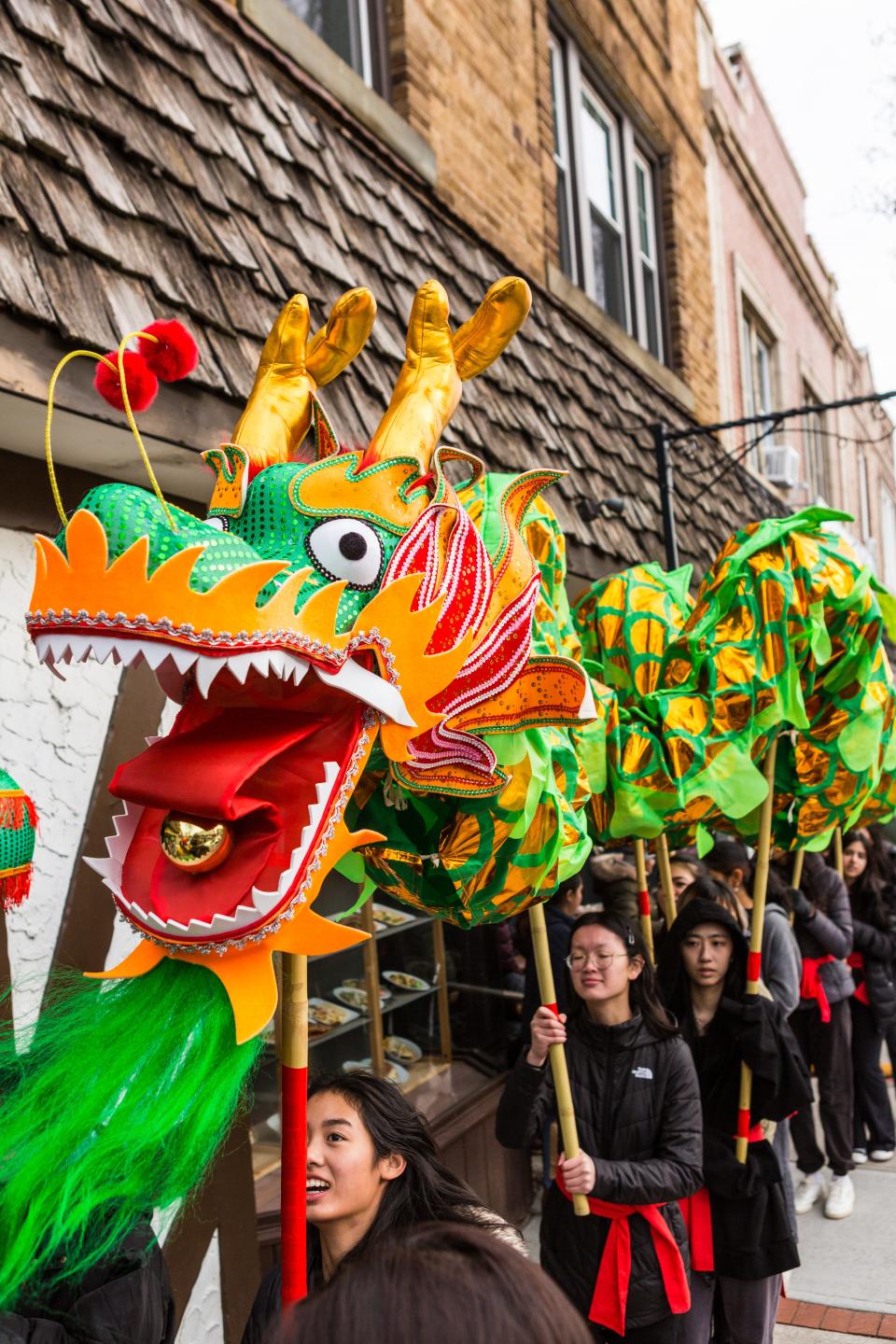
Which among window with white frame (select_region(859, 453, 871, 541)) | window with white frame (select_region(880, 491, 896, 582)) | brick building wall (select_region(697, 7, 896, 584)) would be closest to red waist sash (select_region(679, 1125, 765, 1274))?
brick building wall (select_region(697, 7, 896, 584))

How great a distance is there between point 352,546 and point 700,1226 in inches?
93.0

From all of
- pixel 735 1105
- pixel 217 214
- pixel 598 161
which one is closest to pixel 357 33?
pixel 217 214

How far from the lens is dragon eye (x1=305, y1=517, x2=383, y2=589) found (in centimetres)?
147

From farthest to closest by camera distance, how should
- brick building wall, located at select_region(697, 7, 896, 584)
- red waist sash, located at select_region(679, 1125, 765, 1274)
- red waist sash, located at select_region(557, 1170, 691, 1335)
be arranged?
brick building wall, located at select_region(697, 7, 896, 584)
red waist sash, located at select_region(679, 1125, 765, 1274)
red waist sash, located at select_region(557, 1170, 691, 1335)

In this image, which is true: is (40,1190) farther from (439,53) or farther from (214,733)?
(439,53)

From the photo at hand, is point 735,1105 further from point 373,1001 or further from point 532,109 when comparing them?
point 532,109

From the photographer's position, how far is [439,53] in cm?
471

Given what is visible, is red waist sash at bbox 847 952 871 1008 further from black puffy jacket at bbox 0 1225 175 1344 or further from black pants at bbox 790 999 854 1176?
black puffy jacket at bbox 0 1225 175 1344

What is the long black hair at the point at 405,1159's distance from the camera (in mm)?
1736

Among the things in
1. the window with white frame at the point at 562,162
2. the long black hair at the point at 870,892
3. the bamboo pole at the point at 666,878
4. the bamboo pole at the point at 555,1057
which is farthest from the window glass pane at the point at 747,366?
the bamboo pole at the point at 555,1057

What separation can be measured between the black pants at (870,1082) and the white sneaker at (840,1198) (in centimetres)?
52

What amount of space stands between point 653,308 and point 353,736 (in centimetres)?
702

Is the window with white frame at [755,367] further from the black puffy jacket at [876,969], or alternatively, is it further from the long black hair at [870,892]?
the black puffy jacket at [876,969]

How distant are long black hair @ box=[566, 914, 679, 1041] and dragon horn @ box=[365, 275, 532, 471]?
1.47m
